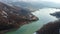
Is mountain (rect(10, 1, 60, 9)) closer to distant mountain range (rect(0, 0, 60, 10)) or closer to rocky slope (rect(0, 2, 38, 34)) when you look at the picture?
distant mountain range (rect(0, 0, 60, 10))

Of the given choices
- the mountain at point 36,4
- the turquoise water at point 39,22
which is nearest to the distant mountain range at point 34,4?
the mountain at point 36,4

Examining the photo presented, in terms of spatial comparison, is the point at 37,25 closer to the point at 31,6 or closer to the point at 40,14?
the point at 40,14

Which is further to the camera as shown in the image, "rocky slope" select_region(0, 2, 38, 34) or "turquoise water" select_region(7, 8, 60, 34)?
"rocky slope" select_region(0, 2, 38, 34)

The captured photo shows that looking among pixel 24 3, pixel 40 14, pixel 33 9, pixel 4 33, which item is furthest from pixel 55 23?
pixel 4 33

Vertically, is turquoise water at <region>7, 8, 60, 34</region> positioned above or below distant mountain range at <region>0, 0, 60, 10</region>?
below

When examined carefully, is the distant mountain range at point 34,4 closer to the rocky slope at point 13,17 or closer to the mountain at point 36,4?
the mountain at point 36,4

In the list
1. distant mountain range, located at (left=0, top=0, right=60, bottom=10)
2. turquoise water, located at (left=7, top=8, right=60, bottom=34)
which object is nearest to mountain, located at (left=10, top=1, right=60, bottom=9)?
distant mountain range, located at (left=0, top=0, right=60, bottom=10)

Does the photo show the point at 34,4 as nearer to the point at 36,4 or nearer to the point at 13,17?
the point at 36,4
